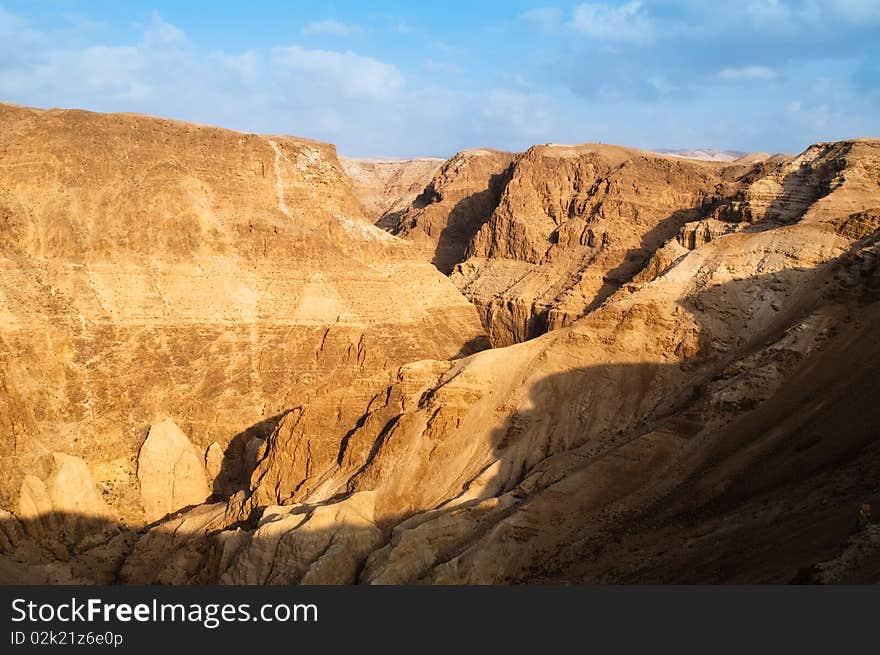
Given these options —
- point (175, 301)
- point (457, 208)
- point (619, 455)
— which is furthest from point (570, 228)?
point (619, 455)

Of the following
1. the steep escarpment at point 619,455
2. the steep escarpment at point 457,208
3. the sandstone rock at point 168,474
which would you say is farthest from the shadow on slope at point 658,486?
the steep escarpment at point 457,208

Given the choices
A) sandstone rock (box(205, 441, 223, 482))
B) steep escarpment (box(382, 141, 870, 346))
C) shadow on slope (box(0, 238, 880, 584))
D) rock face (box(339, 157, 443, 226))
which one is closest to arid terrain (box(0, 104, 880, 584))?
shadow on slope (box(0, 238, 880, 584))

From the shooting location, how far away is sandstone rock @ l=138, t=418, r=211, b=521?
36.5m

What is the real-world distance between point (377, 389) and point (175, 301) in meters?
16.9

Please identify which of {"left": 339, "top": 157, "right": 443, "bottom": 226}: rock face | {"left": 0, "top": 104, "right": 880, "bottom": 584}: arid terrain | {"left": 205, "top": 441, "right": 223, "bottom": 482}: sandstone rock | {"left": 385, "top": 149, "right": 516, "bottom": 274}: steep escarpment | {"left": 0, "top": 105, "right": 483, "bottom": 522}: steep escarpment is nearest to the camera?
{"left": 0, "top": 104, "right": 880, "bottom": 584}: arid terrain

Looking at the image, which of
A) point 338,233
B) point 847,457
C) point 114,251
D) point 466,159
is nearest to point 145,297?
point 114,251

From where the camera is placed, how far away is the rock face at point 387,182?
381ft

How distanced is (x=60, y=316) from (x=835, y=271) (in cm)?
3487

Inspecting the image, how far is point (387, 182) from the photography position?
4975 inches

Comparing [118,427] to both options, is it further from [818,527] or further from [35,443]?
[818,527]

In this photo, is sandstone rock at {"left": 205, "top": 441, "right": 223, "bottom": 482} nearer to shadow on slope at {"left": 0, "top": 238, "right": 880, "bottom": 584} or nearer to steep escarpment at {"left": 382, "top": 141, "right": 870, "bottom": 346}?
shadow on slope at {"left": 0, "top": 238, "right": 880, "bottom": 584}

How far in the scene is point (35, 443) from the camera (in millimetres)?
35656

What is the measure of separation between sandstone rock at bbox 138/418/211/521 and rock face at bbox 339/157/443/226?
7287 centimetres

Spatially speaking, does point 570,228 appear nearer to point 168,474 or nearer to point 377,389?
point 377,389
